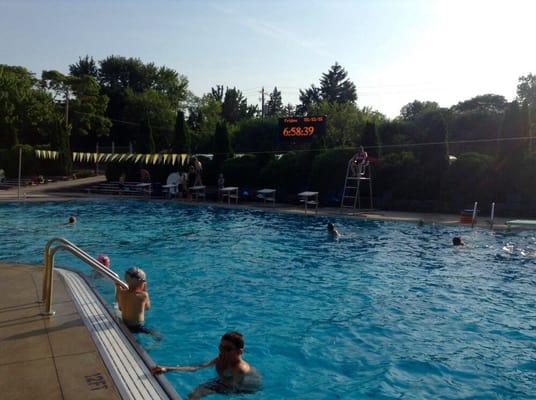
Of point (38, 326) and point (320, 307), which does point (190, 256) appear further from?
point (38, 326)

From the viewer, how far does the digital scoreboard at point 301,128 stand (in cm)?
2611

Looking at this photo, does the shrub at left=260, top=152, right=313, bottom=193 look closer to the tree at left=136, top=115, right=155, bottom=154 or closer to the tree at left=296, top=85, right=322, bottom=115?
the tree at left=136, top=115, right=155, bottom=154

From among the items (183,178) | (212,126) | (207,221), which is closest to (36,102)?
(212,126)

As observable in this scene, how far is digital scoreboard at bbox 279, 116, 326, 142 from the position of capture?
85.7 ft

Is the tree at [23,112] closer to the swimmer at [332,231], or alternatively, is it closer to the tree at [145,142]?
the tree at [145,142]

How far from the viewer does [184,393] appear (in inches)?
204

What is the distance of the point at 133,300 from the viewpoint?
6305 millimetres

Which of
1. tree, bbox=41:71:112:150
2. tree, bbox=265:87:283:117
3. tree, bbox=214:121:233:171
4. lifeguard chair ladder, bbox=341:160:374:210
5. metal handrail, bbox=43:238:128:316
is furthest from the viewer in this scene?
tree, bbox=265:87:283:117

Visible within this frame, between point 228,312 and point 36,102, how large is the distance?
1646 inches

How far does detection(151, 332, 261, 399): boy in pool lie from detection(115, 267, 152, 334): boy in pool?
145 cm

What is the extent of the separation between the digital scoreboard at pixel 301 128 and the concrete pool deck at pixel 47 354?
2061cm

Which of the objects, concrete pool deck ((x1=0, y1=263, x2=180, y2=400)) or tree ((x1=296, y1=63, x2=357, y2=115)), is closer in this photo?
concrete pool deck ((x1=0, y1=263, x2=180, y2=400))

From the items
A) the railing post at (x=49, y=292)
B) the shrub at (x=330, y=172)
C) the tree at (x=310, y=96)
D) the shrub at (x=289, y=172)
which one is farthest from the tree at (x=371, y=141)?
the tree at (x=310, y=96)

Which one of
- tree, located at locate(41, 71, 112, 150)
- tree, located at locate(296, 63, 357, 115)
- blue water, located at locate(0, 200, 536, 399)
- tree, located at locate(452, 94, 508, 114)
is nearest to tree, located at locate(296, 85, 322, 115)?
tree, located at locate(296, 63, 357, 115)
